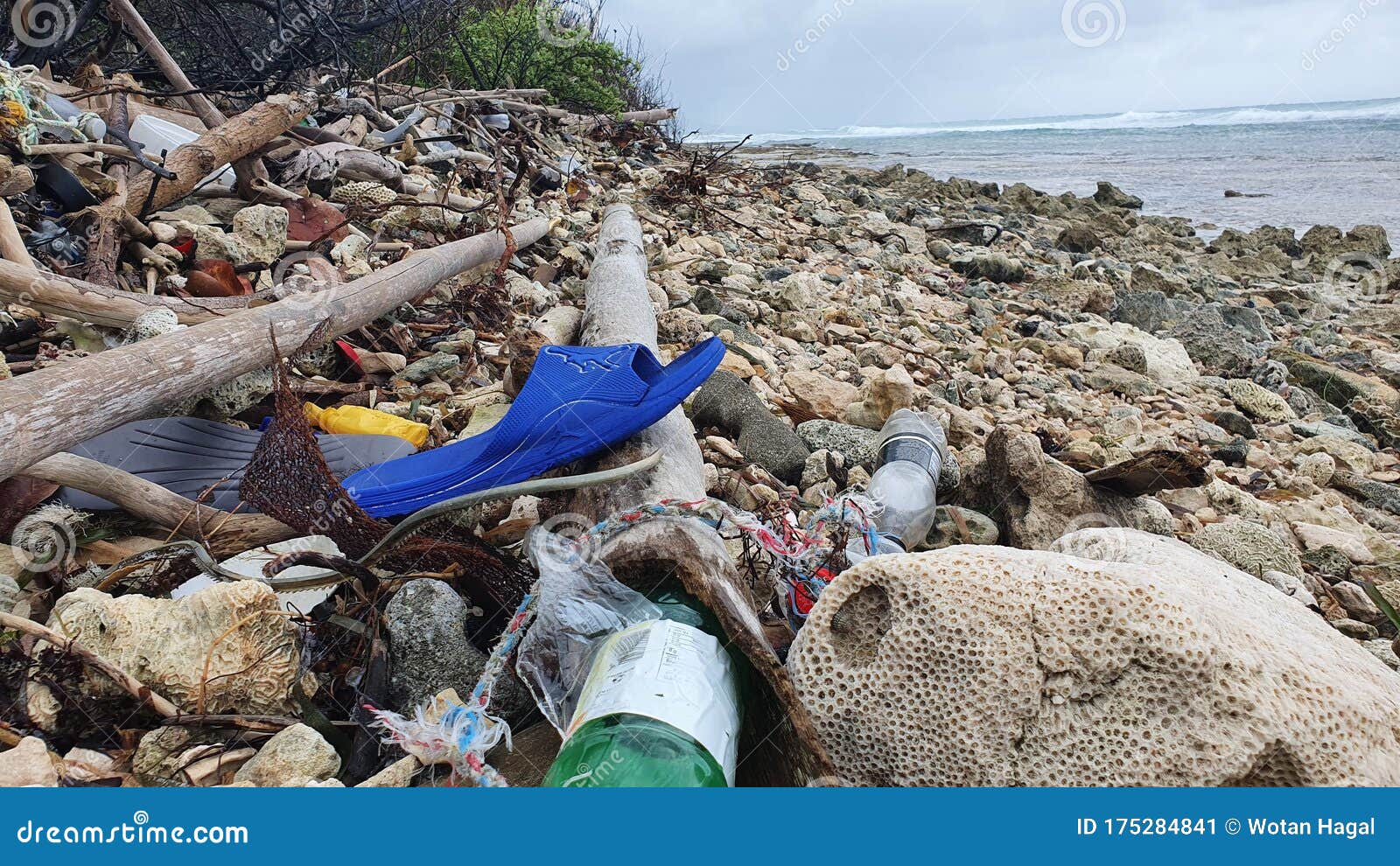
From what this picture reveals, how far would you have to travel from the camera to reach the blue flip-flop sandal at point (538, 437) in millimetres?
2158

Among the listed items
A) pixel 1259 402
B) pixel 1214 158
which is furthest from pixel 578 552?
pixel 1214 158

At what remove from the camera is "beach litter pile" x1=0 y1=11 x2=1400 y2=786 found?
4.02ft

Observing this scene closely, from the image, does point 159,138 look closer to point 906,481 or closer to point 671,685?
point 906,481

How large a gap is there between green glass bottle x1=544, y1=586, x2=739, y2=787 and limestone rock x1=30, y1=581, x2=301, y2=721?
2.19 feet

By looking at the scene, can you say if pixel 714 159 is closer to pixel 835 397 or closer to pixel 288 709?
pixel 835 397

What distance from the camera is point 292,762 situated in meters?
1.37

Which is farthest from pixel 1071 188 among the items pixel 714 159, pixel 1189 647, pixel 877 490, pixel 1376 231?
pixel 1189 647

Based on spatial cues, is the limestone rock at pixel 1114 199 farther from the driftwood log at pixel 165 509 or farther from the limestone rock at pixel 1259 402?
the driftwood log at pixel 165 509

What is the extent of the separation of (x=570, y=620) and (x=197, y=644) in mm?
709

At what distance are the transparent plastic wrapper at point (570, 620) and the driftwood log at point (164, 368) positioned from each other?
1251 millimetres

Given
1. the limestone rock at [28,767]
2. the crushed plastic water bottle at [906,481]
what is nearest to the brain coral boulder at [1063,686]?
the crushed plastic water bottle at [906,481]

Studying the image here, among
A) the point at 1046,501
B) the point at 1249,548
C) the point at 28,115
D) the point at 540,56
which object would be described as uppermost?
the point at 540,56

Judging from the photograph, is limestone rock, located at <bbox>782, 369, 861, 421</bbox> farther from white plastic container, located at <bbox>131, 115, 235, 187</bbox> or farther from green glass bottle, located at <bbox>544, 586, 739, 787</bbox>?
white plastic container, located at <bbox>131, 115, 235, 187</bbox>

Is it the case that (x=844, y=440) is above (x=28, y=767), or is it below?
below
